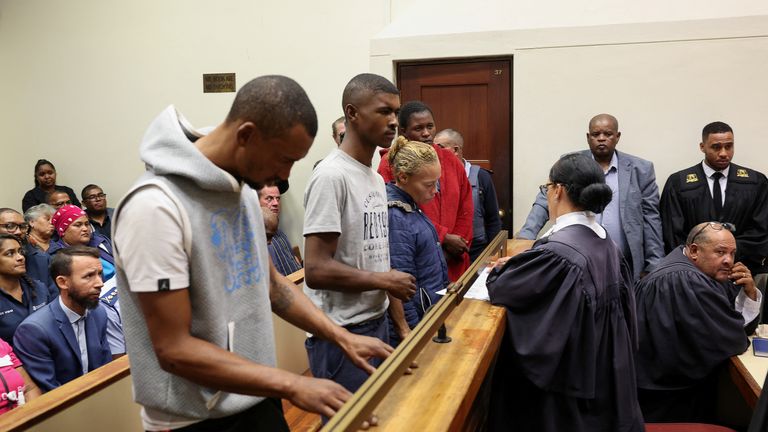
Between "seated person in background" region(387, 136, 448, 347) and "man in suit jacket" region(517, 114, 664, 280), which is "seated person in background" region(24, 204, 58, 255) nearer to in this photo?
"seated person in background" region(387, 136, 448, 347)

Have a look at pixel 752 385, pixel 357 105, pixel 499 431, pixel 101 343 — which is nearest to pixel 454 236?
pixel 499 431

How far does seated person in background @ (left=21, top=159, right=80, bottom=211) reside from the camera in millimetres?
6934

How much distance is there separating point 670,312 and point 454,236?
4.24ft

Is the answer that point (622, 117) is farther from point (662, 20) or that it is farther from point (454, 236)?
point (454, 236)

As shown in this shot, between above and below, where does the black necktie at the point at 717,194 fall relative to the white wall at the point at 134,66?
below

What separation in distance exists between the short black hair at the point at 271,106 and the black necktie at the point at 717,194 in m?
4.35

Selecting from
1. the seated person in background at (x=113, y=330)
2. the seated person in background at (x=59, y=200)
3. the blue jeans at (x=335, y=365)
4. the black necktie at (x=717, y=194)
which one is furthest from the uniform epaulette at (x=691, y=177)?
the seated person in background at (x=59, y=200)

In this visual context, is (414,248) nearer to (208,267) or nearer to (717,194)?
(208,267)

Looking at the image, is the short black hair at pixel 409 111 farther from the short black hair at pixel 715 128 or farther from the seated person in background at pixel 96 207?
the seated person in background at pixel 96 207

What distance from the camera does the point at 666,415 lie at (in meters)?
3.46

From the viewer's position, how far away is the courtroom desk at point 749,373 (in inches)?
113

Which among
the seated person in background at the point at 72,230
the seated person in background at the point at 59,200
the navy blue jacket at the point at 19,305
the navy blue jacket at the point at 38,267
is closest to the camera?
the navy blue jacket at the point at 19,305

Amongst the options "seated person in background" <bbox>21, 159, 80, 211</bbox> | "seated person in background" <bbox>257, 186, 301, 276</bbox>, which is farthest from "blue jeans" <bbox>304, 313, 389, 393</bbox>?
"seated person in background" <bbox>21, 159, 80, 211</bbox>

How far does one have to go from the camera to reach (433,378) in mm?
1913
